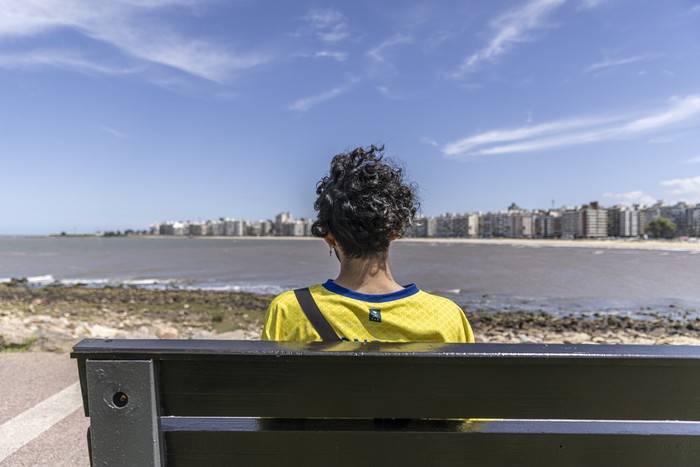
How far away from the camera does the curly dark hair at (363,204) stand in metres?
1.81

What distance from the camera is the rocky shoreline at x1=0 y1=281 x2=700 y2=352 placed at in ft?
35.7

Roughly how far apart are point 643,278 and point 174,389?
33.6 metres

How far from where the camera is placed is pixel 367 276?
183 cm

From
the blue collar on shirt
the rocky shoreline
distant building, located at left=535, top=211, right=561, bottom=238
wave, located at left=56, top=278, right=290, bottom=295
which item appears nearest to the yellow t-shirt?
the blue collar on shirt

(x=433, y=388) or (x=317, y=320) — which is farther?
(x=317, y=320)

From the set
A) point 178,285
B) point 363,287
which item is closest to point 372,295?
point 363,287

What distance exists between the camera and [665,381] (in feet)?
4.56

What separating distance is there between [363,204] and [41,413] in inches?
161

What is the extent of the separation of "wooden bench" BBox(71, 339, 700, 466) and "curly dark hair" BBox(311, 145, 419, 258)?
1.70 ft

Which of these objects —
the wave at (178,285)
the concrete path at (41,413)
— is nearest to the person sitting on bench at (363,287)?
the concrete path at (41,413)

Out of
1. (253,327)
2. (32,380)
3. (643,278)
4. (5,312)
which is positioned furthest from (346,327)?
(643,278)

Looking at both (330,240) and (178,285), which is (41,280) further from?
(330,240)

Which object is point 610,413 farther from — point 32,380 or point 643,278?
point 643,278

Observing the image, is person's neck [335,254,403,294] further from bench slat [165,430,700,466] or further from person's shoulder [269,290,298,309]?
bench slat [165,430,700,466]
